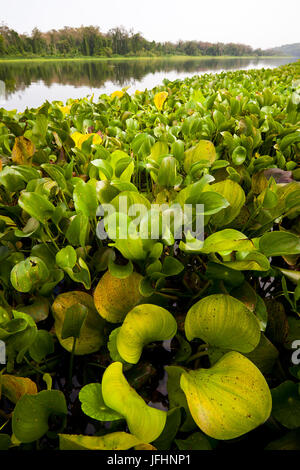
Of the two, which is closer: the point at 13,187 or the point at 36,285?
the point at 36,285

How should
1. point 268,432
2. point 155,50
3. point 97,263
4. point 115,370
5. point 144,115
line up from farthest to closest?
point 155,50, point 144,115, point 97,263, point 268,432, point 115,370

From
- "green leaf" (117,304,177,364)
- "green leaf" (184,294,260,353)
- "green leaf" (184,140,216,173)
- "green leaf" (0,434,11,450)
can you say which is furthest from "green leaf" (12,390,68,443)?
"green leaf" (184,140,216,173)

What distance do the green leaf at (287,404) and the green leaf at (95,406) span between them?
0.27m

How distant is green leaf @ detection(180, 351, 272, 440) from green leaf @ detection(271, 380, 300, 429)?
0.28 feet

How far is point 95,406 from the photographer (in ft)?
1.38

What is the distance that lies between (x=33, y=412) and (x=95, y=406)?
94 millimetres

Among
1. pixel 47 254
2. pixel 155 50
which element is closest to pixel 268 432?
pixel 47 254

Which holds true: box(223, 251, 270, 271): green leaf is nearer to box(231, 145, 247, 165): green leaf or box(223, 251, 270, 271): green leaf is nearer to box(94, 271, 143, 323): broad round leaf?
box(94, 271, 143, 323): broad round leaf

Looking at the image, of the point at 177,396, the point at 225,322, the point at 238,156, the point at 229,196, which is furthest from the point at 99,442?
the point at 238,156

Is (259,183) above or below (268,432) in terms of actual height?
above

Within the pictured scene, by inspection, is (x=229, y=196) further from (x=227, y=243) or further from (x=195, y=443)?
(x=195, y=443)

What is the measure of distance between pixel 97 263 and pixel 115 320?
0.14 m
